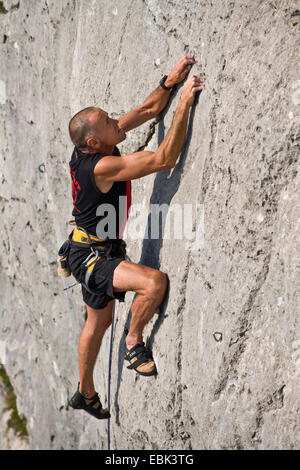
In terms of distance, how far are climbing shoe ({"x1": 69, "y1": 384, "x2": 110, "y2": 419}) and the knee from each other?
5.50 ft

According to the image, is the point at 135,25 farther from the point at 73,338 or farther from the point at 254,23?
the point at 73,338

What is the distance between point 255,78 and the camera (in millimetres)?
3219

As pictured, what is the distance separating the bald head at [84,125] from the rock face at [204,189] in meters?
0.65

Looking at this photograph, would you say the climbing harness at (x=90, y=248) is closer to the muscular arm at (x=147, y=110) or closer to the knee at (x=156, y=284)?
the knee at (x=156, y=284)

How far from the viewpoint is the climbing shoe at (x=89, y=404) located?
520 cm

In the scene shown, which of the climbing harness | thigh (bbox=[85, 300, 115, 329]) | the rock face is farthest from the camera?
thigh (bbox=[85, 300, 115, 329])

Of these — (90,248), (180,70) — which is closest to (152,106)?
(180,70)

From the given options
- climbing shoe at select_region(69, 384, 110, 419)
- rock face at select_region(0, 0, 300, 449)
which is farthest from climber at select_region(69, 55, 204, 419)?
climbing shoe at select_region(69, 384, 110, 419)

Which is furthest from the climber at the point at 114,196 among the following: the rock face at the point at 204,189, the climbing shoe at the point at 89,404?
the climbing shoe at the point at 89,404

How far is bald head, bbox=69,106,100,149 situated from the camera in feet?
12.9

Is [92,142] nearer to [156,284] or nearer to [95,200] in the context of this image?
[95,200]

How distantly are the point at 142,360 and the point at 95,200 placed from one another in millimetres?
1351

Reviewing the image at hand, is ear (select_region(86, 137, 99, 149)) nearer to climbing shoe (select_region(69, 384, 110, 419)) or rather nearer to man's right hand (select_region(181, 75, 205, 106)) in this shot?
man's right hand (select_region(181, 75, 205, 106))

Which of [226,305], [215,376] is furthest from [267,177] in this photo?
[215,376]
